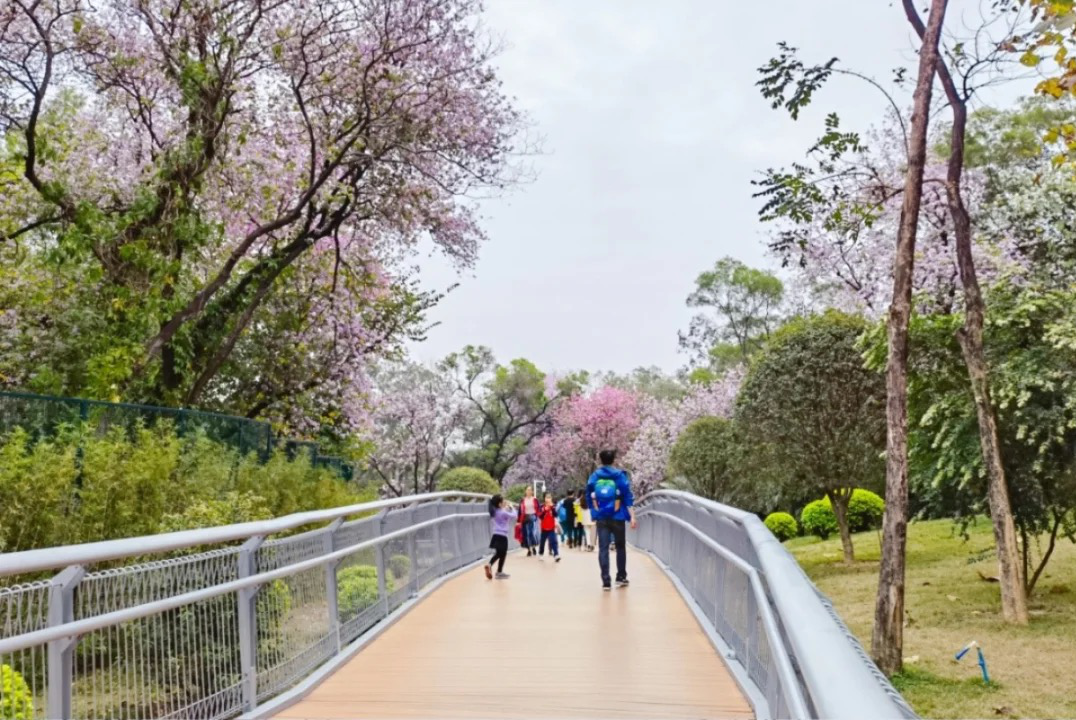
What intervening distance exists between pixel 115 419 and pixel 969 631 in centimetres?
1132

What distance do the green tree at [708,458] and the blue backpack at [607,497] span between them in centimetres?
2268

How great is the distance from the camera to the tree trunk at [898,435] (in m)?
12.1

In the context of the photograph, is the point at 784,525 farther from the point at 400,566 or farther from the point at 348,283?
the point at 400,566

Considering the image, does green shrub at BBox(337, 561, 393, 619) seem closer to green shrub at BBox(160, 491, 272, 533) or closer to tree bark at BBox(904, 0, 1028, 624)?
green shrub at BBox(160, 491, 272, 533)

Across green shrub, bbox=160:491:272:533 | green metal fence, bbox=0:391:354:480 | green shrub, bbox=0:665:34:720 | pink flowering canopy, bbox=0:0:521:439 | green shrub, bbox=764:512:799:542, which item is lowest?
green shrub, bbox=764:512:799:542

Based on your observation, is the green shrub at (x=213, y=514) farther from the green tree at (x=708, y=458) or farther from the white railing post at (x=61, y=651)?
the green tree at (x=708, y=458)

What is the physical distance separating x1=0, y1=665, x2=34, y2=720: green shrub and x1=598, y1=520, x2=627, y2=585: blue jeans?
836 cm

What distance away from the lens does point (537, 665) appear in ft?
24.6

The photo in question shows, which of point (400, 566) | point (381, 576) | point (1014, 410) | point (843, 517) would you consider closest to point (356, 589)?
point (381, 576)

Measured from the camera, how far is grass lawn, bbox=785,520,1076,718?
440 inches

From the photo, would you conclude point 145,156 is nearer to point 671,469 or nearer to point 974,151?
point 671,469

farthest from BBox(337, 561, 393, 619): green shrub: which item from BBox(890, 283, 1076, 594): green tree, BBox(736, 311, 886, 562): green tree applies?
BBox(736, 311, 886, 562): green tree

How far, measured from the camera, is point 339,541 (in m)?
8.24

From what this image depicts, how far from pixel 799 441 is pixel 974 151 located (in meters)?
18.3
